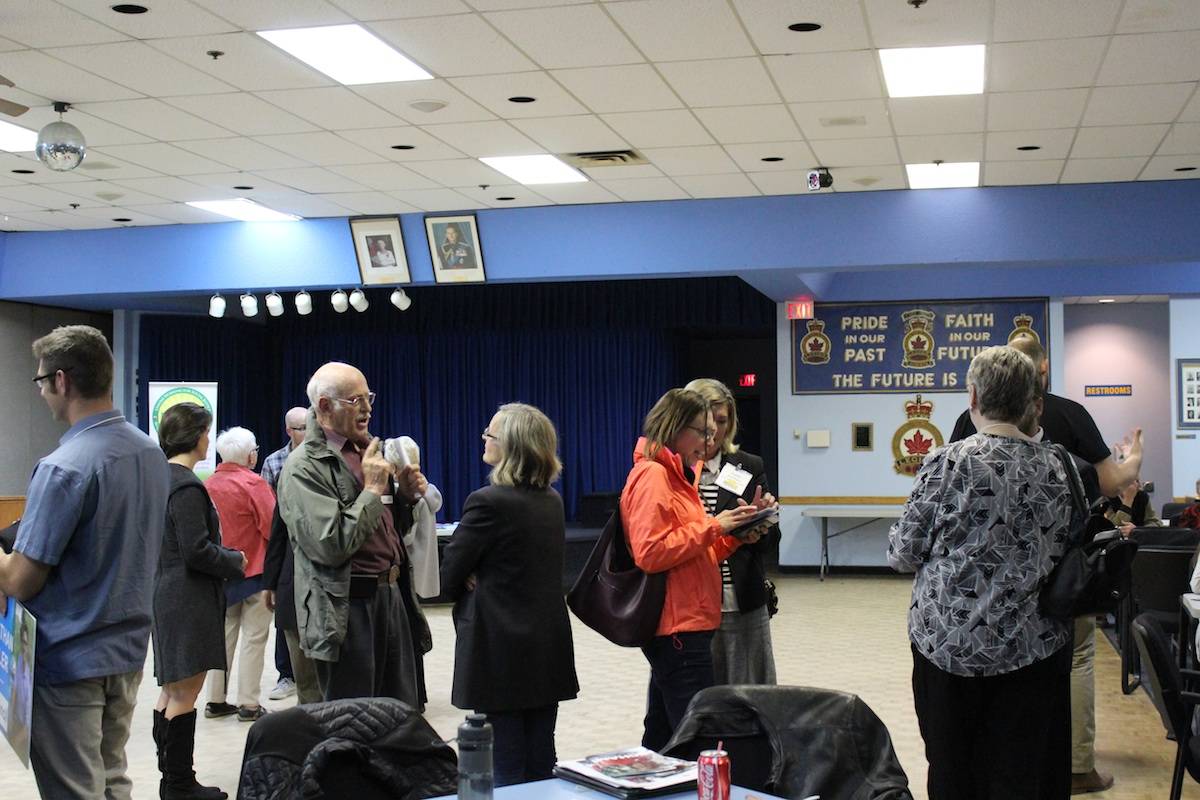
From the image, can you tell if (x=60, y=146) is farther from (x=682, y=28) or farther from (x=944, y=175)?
(x=944, y=175)

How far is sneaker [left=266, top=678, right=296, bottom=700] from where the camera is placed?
7469 mm

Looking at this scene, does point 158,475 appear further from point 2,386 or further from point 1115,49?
point 2,386

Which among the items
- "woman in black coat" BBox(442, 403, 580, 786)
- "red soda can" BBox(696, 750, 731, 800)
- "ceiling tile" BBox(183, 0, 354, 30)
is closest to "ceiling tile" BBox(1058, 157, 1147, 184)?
"ceiling tile" BBox(183, 0, 354, 30)

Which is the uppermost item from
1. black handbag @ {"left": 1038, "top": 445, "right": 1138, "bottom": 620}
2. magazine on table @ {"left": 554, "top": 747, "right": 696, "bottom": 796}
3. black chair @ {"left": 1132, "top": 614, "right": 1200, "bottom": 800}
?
black handbag @ {"left": 1038, "top": 445, "right": 1138, "bottom": 620}

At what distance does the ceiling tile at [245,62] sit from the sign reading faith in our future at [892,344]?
7500 millimetres

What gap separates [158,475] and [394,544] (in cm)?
95

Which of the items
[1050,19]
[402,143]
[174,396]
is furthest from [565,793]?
[174,396]

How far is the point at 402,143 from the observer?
8.48 m

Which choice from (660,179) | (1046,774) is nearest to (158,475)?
(1046,774)

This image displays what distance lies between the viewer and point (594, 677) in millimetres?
8078

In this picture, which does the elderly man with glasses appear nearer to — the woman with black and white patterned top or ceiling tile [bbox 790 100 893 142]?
the woman with black and white patterned top

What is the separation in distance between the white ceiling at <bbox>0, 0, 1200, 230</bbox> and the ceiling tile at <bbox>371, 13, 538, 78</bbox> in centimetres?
2

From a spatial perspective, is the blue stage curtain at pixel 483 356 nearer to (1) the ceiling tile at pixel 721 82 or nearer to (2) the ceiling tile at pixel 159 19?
(1) the ceiling tile at pixel 721 82

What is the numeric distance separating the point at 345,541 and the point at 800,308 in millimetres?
9678
